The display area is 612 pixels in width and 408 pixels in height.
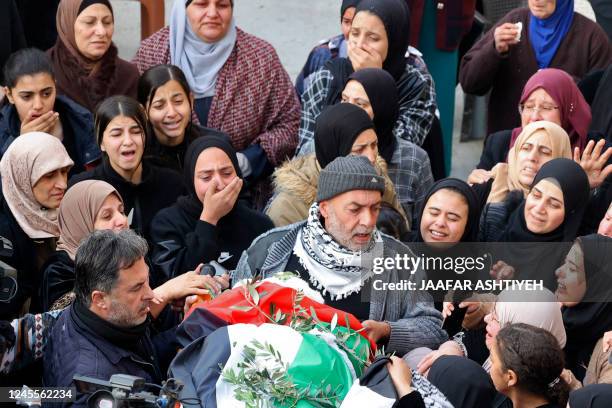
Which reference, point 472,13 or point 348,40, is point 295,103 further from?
point 472,13

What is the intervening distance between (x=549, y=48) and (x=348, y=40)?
1.14 meters

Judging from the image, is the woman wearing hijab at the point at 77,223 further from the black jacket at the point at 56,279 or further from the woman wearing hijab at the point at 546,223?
the woman wearing hijab at the point at 546,223

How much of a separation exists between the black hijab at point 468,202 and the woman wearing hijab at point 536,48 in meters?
1.50

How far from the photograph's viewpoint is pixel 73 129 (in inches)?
248

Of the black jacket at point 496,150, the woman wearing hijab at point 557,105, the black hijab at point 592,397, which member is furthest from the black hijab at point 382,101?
the black hijab at point 592,397

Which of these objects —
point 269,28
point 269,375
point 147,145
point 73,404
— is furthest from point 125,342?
point 269,28

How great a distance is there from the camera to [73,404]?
4410mm

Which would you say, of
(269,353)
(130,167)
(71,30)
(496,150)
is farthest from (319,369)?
(71,30)

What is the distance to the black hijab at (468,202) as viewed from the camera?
5.75 metres

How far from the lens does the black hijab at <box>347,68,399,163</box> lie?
627 cm

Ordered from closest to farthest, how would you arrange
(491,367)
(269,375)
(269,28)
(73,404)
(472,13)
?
(269,375) < (73,404) < (491,367) < (472,13) < (269,28)

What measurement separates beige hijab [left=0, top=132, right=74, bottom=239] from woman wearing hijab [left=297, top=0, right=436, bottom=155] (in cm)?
137

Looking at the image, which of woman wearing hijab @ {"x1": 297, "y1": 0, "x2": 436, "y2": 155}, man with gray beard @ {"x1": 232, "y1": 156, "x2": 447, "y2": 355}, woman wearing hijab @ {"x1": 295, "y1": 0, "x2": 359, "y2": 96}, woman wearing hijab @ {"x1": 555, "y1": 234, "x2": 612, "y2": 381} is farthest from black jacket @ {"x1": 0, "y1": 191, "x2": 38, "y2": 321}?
woman wearing hijab @ {"x1": 555, "y1": 234, "x2": 612, "y2": 381}

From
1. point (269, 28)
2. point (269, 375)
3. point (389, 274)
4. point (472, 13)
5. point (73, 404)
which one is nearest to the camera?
point (269, 375)
